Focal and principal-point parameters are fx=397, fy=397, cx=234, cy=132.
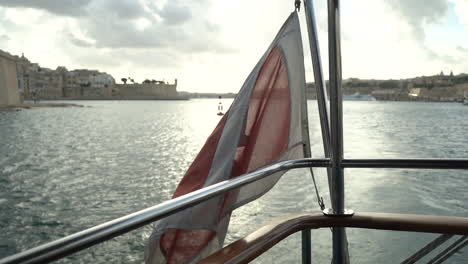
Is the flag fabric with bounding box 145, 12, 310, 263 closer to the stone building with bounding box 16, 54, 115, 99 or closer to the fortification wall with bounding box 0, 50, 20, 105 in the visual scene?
the fortification wall with bounding box 0, 50, 20, 105

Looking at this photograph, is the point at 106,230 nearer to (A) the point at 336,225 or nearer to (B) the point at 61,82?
(A) the point at 336,225

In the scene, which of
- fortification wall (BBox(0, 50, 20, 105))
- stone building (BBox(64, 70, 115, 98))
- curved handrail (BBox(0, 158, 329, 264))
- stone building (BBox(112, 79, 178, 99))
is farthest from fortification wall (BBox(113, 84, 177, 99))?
curved handrail (BBox(0, 158, 329, 264))

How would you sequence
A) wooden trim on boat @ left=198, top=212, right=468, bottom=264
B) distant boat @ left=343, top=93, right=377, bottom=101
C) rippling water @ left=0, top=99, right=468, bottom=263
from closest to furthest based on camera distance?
wooden trim on boat @ left=198, top=212, right=468, bottom=264 < rippling water @ left=0, top=99, right=468, bottom=263 < distant boat @ left=343, top=93, right=377, bottom=101

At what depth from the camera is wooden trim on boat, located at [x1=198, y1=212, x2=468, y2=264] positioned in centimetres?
117

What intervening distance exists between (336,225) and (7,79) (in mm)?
61934

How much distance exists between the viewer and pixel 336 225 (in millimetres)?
1345

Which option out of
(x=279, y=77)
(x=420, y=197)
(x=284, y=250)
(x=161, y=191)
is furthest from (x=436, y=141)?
(x=279, y=77)

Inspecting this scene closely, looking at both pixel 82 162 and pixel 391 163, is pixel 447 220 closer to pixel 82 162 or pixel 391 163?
pixel 391 163

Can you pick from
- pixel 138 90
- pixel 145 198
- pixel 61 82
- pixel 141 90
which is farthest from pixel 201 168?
pixel 138 90

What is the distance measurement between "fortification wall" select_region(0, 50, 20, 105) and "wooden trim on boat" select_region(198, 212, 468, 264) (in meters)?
59.1

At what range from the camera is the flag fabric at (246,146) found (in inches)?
62.5

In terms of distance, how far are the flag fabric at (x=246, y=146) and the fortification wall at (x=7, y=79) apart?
192ft

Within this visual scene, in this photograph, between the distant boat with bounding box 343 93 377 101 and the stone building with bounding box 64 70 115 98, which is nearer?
the stone building with bounding box 64 70 115 98

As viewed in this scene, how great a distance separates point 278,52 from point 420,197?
8995 mm
